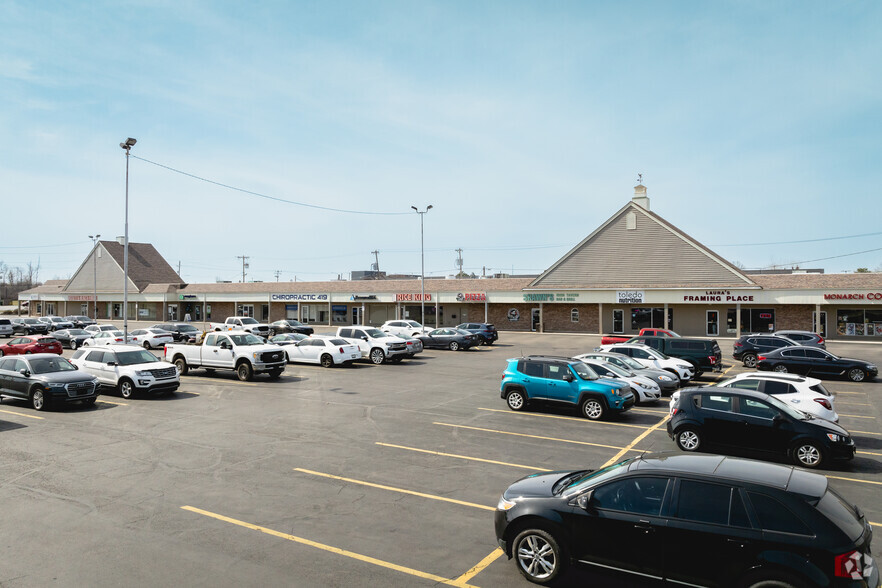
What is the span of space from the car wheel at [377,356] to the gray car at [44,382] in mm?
13921

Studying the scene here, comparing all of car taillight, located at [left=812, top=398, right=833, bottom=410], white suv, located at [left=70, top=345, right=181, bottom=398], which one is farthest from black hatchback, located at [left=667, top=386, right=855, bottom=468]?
white suv, located at [left=70, top=345, right=181, bottom=398]

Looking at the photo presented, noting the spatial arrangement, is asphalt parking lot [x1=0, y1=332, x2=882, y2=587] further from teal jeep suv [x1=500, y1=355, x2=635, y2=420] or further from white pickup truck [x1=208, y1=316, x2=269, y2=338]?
white pickup truck [x1=208, y1=316, x2=269, y2=338]

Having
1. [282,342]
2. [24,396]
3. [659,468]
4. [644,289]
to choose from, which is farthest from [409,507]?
[644,289]

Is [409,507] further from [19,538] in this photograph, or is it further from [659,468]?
[19,538]

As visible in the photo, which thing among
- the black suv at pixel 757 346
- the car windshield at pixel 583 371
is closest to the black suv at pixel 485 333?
the black suv at pixel 757 346

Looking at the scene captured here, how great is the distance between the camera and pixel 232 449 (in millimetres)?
12125

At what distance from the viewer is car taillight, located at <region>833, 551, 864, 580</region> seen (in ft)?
15.9

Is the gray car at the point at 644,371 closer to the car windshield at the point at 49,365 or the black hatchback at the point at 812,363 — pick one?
the black hatchback at the point at 812,363

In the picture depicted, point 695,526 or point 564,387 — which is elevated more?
point 695,526

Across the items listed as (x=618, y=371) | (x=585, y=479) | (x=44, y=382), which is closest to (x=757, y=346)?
(x=618, y=371)

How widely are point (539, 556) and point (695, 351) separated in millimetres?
20472

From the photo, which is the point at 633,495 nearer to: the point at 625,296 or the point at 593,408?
the point at 593,408

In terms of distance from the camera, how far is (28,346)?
3241 cm

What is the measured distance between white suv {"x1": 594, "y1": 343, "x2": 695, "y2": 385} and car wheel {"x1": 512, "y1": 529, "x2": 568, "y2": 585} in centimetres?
1690
